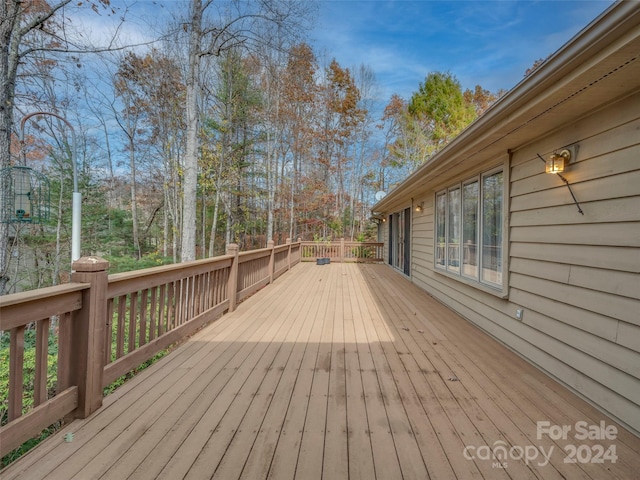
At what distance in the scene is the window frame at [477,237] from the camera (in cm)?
314

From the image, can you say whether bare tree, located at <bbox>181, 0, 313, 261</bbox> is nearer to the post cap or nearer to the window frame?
the post cap

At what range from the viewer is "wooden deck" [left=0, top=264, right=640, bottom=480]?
143 cm

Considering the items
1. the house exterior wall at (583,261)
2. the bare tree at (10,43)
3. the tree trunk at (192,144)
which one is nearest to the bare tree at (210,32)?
the tree trunk at (192,144)

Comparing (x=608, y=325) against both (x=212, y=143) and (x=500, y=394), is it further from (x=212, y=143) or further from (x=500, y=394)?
(x=212, y=143)

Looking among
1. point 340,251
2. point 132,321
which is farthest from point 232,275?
point 340,251

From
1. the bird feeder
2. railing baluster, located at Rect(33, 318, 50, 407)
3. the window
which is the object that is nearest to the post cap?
railing baluster, located at Rect(33, 318, 50, 407)

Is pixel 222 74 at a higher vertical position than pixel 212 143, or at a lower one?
higher

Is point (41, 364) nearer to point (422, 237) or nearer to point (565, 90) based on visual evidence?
point (565, 90)

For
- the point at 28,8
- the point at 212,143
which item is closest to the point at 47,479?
the point at 28,8

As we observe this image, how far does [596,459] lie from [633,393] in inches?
19.2

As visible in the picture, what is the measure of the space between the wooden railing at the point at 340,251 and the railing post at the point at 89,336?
10.4 metres

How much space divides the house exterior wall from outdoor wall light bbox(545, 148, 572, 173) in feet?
0.18

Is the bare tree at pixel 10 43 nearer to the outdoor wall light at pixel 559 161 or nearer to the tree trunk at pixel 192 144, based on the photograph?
the tree trunk at pixel 192 144

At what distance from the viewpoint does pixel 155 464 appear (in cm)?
143
